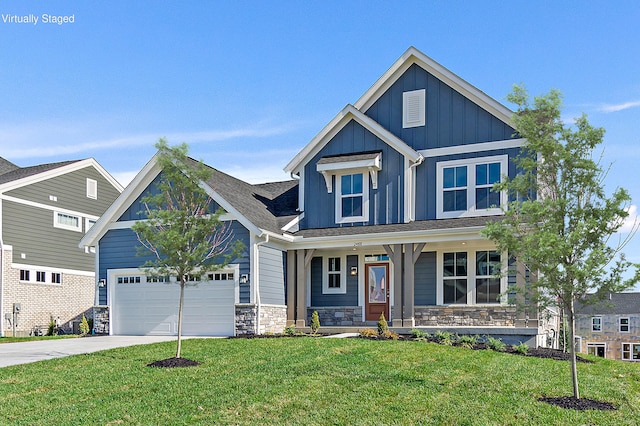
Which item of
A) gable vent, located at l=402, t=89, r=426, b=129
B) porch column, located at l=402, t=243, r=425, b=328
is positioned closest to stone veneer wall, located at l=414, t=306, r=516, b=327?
→ porch column, located at l=402, t=243, r=425, b=328

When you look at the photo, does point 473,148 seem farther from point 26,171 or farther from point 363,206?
point 26,171

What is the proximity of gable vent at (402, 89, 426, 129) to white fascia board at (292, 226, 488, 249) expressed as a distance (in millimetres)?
3822

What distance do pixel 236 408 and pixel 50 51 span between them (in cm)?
1006

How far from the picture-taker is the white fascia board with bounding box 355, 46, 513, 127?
18641mm

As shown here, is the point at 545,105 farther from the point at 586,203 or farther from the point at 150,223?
the point at 150,223

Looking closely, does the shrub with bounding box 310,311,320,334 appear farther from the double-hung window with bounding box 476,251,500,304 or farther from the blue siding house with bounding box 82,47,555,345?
the double-hung window with bounding box 476,251,500,304

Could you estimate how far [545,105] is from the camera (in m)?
9.58

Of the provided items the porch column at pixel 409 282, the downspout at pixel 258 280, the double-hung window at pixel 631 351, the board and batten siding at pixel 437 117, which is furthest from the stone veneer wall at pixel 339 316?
the double-hung window at pixel 631 351

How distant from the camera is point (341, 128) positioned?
66.5 ft

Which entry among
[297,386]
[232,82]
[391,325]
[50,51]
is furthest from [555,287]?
[50,51]

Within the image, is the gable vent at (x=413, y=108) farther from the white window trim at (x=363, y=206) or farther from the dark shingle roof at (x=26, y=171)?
the dark shingle roof at (x=26, y=171)

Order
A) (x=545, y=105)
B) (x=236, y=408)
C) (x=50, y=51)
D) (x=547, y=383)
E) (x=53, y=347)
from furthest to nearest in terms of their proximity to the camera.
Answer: (x=53, y=347) < (x=50, y=51) < (x=547, y=383) < (x=545, y=105) < (x=236, y=408)

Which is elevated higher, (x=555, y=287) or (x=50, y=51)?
(x=50, y=51)

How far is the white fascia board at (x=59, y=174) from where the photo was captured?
25203mm
